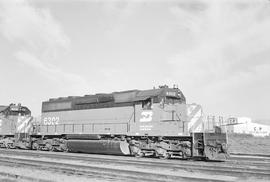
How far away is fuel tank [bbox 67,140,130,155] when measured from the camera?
15.6 m

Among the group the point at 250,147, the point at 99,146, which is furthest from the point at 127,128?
the point at 250,147

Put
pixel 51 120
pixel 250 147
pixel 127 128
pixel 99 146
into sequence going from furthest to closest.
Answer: pixel 250 147
pixel 51 120
pixel 99 146
pixel 127 128

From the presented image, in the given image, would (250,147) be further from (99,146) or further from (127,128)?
(99,146)

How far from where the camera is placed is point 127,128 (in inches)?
619

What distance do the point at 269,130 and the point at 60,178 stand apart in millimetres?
79148

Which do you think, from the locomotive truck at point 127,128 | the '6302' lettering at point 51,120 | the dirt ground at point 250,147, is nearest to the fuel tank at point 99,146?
the locomotive truck at point 127,128

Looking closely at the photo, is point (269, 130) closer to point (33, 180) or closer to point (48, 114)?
point (48, 114)

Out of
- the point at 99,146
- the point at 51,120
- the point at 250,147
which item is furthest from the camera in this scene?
the point at 250,147

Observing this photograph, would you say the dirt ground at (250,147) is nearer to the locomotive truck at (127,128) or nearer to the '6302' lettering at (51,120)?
the locomotive truck at (127,128)

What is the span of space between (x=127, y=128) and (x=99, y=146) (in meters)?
2.04

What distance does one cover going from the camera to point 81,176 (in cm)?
874

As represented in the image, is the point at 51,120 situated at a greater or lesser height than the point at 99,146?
greater

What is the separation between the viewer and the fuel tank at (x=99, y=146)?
1556 centimetres

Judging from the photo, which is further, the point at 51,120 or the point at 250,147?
the point at 250,147
